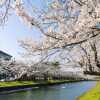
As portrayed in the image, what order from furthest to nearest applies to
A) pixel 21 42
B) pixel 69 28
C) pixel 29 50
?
1. pixel 21 42
2. pixel 29 50
3. pixel 69 28

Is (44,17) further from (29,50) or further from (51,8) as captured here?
(29,50)

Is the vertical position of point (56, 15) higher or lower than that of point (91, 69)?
higher

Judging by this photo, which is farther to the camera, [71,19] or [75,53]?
[75,53]

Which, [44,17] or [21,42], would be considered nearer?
[44,17]

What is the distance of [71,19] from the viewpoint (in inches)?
384

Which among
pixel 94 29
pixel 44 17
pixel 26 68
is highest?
pixel 44 17

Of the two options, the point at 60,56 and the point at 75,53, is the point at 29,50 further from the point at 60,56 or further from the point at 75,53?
the point at 75,53

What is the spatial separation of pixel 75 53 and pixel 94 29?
4342 mm

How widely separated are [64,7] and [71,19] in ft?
1.28

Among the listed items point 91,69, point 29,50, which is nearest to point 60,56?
point 29,50

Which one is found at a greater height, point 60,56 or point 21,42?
Result: point 21,42

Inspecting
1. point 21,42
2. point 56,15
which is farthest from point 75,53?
point 56,15

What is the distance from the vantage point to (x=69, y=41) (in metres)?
9.01

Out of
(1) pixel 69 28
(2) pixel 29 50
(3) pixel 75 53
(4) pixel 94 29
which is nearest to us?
(4) pixel 94 29
